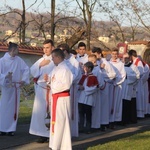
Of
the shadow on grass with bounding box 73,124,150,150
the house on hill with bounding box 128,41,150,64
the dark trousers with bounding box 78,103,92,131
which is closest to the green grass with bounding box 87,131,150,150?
the shadow on grass with bounding box 73,124,150,150

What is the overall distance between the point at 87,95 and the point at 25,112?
4757 millimetres

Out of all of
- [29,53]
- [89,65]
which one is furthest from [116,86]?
[29,53]

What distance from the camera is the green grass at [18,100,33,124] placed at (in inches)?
579

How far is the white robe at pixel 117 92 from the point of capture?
1420 centimetres

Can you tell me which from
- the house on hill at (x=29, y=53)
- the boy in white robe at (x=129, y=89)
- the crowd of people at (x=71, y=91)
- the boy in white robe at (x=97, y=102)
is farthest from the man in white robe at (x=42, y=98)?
the house on hill at (x=29, y=53)

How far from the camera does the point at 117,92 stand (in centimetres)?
1452

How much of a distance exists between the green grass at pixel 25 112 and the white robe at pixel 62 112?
15.8 ft

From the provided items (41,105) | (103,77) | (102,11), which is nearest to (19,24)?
(102,11)

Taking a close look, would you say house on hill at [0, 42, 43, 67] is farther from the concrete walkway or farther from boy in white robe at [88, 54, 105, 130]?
boy in white robe at [88, 54, 105, 130]

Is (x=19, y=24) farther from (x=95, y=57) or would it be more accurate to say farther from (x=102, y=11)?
(x=95, y=57)

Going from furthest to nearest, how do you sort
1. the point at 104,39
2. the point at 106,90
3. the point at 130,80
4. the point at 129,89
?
1. the point at 104,39
2. the point at 130,80
3. the point at 129,89
4. the point at 106,90

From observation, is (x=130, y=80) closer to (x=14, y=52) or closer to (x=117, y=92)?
(x=117, y=92)

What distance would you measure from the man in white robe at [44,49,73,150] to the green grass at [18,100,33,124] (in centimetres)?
480

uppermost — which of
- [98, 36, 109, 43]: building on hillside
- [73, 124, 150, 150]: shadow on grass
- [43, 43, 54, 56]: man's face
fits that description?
[98, 36, 109, 43]: building on hillside
